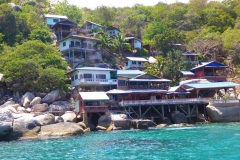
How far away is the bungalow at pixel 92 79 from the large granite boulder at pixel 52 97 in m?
4.93

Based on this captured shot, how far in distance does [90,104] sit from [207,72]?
28.0m

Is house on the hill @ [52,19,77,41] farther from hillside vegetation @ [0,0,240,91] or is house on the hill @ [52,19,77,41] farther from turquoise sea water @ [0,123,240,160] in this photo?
turquoise sea water @ [0,123,240,160]

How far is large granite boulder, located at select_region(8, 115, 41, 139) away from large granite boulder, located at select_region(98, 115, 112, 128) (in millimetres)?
9119

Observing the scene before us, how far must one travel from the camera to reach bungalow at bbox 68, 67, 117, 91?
48.5 meters

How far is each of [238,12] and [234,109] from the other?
52.2 metres

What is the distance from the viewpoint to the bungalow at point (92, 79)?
48531 mm

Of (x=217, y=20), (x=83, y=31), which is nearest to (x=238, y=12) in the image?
(x=217, y=20)

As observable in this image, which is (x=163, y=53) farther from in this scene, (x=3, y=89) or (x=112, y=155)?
(x=112, y=155)

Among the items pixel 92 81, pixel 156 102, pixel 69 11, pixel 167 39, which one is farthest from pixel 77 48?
pixel 69 11

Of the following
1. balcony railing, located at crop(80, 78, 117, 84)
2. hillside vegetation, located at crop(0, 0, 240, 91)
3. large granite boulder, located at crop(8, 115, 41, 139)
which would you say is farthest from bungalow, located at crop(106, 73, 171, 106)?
large granite boulder, located at crop(8, 115, 41, 139)

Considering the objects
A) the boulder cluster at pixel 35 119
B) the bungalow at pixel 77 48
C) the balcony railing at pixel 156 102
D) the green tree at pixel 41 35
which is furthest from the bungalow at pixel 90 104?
the green tree at pixel 41 35

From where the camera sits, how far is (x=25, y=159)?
2148 centimetres

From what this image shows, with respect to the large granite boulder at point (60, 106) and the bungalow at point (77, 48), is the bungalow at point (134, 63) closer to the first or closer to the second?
the bungalow at point (77, 48)

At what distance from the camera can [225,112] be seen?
44.4 m
